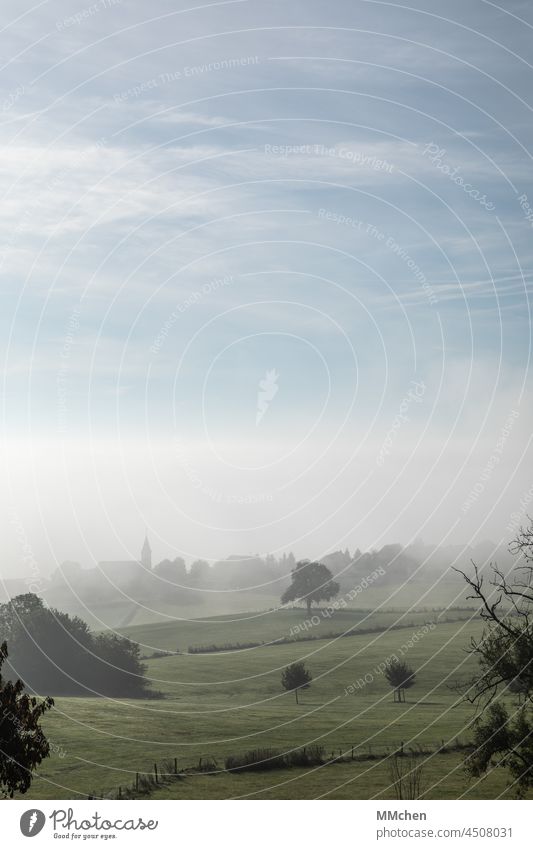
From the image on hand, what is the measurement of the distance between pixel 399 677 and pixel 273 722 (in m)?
18.2

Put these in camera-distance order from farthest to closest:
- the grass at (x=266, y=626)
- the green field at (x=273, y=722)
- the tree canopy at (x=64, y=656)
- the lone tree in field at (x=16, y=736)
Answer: the grass at (x=266, y=626) → the tree canopy at (x=64, y=656) → the green field at (x=273, y=722) → the lone tree in field at (x=16, y=736)

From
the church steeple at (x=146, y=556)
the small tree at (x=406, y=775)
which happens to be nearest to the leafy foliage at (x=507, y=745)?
the small tree at (x=406, y=775)

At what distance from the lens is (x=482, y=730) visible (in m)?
38.1

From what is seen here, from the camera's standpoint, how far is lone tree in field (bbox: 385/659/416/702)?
7791 centimetres

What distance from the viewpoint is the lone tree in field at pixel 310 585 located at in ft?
435

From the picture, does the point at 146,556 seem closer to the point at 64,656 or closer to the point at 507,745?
the point at 64,656

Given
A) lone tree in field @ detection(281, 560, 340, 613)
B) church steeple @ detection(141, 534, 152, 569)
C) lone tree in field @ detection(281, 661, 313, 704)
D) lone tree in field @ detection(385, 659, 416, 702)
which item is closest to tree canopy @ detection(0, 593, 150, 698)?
lone tree in field @ detection(281, 661, 313, 704)

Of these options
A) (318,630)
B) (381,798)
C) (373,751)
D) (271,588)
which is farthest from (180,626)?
(381,798)

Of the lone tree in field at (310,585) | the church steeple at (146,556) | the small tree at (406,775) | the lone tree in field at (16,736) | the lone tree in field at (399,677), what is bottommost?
the small tree at (406,775)

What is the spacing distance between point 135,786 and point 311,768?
992cm

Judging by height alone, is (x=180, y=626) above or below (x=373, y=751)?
above

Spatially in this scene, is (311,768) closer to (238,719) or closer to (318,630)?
(238,719)

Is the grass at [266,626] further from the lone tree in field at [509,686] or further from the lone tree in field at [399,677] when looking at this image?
the lone tree in field at [509,686]

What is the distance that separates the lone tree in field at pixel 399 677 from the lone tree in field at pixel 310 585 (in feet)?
168
